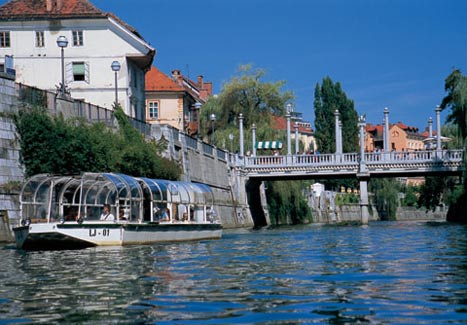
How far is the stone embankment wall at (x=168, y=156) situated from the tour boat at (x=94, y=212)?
12.8ft

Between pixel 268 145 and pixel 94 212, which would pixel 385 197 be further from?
pixel 94 212

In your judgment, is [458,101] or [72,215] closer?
[72,215]

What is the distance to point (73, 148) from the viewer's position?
4094cm

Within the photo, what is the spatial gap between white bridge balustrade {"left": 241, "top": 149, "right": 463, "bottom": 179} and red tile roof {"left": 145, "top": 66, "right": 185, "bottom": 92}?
15.1 meters

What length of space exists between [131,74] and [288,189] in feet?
69.2

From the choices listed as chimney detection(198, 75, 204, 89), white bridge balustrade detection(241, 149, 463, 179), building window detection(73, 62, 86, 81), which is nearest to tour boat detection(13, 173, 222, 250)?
building window detection(73, 62, 86, 81)

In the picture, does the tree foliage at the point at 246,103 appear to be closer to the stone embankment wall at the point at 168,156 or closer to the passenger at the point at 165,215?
the stone embankment wall at the point at 168,156

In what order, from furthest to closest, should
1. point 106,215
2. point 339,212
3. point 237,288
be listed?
point 339,212
point 106,215
point 237,288

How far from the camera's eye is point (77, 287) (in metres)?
17.7

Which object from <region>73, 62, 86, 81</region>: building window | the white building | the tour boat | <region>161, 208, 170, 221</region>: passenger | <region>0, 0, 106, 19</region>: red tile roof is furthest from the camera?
<region>73, 62, 86, 81</region>: building window

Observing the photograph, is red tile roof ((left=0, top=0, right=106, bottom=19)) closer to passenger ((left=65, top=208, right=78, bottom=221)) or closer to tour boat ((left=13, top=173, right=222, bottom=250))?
tour boat ((left=13, top=173, right=222, bottom=250))

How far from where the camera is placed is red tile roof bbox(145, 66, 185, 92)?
299 ft

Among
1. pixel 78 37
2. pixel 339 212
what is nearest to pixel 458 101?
pixel 78 37

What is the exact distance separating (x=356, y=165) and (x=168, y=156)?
2350 cm
